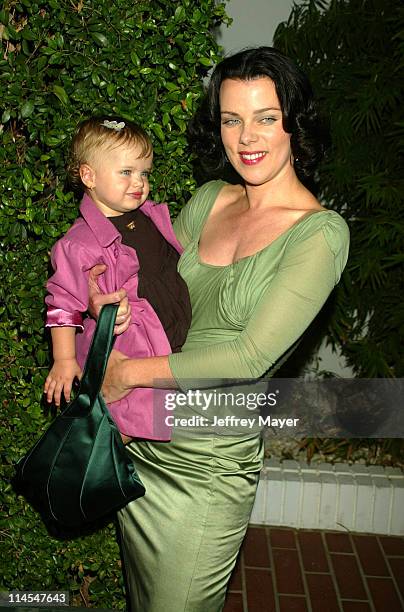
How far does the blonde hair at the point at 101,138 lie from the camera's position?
254 cm

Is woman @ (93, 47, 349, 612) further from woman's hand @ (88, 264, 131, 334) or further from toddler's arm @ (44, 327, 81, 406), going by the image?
toddler's arm @ (44, 327, 81, 406)

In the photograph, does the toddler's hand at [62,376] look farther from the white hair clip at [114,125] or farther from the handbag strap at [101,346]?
the white hair clip at [114,125]

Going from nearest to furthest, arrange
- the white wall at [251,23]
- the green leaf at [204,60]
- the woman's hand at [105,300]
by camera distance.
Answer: the woman's hand at [105,300] < the green leaf at [204,60] < the white wall at [251,23]

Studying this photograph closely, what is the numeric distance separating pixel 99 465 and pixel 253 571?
2146 mm

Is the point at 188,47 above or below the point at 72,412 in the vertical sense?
above

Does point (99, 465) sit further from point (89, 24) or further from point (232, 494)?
point (89, 24)

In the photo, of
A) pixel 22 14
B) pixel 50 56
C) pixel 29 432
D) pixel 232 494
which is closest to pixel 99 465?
pixel 232 494

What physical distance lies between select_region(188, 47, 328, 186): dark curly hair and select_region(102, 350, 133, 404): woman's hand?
74 cm

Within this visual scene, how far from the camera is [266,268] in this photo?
250 centimetres

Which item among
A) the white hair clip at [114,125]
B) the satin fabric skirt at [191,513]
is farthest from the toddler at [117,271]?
the satin fabric skirt at [191,513]

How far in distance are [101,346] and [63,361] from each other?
0.20 m

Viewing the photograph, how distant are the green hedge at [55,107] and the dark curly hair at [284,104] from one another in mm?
121

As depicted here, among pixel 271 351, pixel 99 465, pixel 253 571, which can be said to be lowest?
pixel 253 571

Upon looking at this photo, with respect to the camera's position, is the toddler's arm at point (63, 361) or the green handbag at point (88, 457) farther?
the toddler's arm at point (63, 361)
